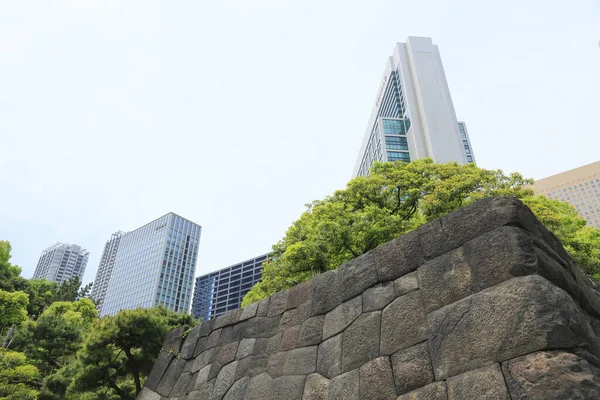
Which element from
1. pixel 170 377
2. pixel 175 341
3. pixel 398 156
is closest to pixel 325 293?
pixel 170 377

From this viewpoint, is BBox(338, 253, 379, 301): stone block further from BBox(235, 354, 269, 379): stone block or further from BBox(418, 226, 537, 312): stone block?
BBox(235, 354, 269, 379): stone block

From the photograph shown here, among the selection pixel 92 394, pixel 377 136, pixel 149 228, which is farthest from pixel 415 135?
pixel 149 228

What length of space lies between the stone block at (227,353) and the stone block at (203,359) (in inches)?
5.4

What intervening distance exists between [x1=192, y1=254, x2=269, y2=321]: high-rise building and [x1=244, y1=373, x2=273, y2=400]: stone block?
9069 cm

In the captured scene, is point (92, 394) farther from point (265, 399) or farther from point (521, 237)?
point (521, 237)

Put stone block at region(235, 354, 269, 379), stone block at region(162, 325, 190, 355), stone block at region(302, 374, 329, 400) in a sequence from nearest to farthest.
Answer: stone block at region(302, 374, 329, 400), stone block at region(235, 354, 269, 379), stone block at region(162, 325, 190, 355)

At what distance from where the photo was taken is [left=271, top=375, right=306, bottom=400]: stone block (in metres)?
3.04

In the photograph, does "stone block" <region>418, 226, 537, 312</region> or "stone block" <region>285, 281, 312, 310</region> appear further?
"stone block" <region>285, 281, 312, 310</region>

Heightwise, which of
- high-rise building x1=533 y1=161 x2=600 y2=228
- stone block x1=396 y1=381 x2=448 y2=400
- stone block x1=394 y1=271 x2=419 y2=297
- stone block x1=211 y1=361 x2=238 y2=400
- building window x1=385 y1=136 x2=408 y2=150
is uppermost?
high-rise building x1=533 y1=161 x2=600 y2=228

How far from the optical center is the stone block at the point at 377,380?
2.41 meters

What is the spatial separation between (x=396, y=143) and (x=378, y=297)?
63927mm

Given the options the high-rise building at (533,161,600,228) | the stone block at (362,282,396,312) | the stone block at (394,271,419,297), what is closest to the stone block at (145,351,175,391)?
the stone block at (362,282,396,312)

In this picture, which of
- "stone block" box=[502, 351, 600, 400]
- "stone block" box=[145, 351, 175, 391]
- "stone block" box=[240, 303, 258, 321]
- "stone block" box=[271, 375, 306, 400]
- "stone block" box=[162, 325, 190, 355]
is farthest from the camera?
"stone block" box=[162, 325, 190, 355]

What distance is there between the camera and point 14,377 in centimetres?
978
